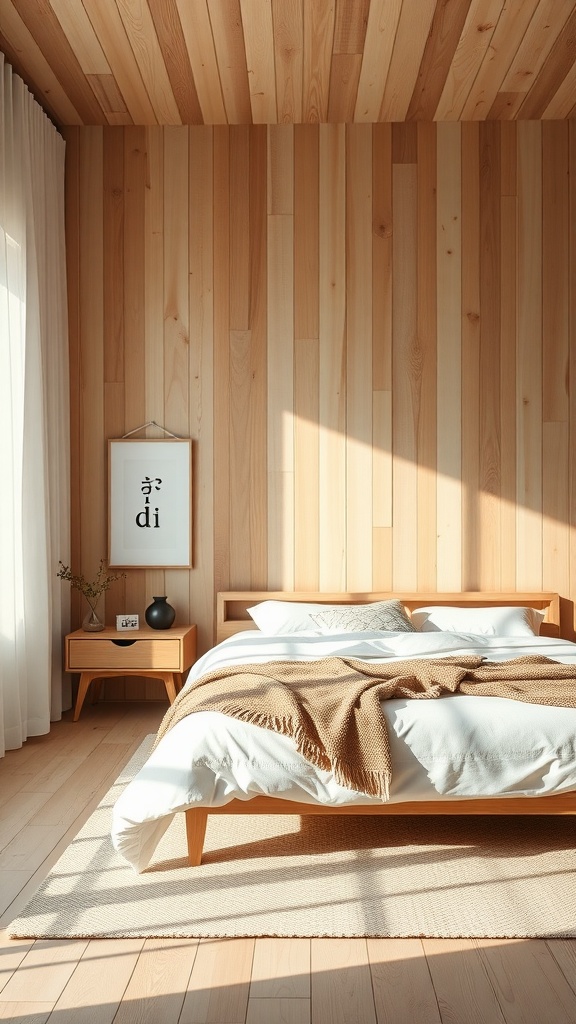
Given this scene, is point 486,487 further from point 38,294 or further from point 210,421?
point 38,294

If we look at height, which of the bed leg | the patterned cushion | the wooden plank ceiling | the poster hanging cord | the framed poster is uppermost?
the wooden plank ceiling

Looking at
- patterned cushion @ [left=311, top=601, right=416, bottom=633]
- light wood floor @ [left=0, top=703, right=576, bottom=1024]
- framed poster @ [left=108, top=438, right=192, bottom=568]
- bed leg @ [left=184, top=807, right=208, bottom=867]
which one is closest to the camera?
light wood floor @ [left=0, top=703, right=576, bottom=1024]

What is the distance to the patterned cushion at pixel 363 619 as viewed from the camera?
12.3 ft

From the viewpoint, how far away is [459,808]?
2406 millimetres

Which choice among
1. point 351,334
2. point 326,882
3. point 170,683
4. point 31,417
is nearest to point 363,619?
point 170,683

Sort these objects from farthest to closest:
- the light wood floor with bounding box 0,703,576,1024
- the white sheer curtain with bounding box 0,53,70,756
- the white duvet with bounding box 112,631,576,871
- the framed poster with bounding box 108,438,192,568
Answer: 1. the framed poster with bounding box 108,438,192,568
2. the white sheer curtain with bounding box 0,53,70,756
3. the white duvet with bounding box 112,631,576,871
4. the light wood floor with bounding box 0,703,576,1024

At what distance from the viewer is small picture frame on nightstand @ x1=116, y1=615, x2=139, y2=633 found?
4094mm

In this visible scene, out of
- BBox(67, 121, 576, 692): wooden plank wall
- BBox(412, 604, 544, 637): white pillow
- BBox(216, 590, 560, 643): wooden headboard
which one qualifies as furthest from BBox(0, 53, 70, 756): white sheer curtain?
BBox(412, 604, 544, 637): white pillow

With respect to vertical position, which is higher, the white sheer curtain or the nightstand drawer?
the white sheer curtain

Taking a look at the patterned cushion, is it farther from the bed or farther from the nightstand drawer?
the bed

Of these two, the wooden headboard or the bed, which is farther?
the wooden headboard

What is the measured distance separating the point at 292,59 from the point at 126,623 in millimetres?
2708

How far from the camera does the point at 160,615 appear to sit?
4109 millimetres

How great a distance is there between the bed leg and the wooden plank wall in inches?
77.9
